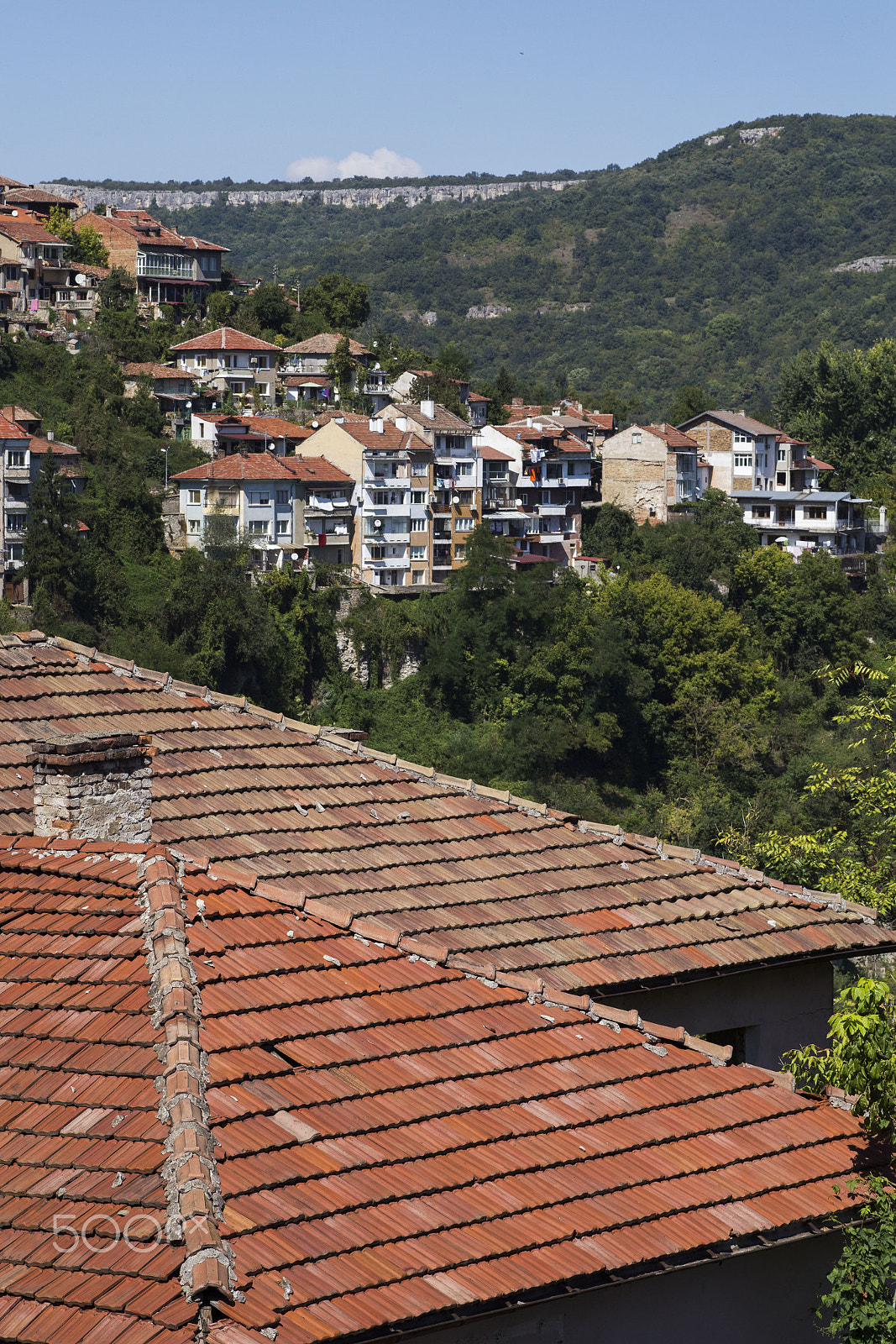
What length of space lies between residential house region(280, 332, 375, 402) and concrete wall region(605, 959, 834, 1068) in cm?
7303

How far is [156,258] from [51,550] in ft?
110

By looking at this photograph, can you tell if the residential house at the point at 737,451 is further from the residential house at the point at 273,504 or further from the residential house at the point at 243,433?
the residential house at the point at 273,504

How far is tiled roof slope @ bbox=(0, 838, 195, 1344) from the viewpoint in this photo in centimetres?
673

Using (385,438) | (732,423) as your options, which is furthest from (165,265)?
(732,423)

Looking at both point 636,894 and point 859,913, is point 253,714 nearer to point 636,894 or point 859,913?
point 636,894

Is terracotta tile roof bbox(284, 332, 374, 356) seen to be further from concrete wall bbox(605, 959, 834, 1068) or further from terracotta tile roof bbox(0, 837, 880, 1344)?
terracotta tile roof bbox(0, 837, 880, 1344)

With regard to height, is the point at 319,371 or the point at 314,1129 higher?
the point at 319,371

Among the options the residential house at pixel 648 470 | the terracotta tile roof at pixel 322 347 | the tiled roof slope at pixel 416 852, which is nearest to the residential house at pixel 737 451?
the residential house at pixel 648 470

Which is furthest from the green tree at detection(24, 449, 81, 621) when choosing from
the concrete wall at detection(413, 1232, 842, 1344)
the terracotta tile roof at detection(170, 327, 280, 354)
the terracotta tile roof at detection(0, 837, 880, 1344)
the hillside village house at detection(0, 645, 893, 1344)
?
the concrete wall at detection(413, 1232, 842, 1344)

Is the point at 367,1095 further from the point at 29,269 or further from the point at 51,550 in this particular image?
the point at 29,269

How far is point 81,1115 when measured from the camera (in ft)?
25.3

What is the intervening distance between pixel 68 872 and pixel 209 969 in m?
1.20

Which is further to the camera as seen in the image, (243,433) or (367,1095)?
(243,433)

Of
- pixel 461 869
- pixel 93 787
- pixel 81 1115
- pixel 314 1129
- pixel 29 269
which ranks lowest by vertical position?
pixel 314 1129
